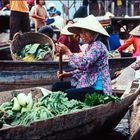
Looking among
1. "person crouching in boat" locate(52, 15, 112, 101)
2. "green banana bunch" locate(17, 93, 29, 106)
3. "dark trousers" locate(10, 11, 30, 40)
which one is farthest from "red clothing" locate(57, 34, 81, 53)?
"green banana bunch" locate(17, 93, 29, 106)

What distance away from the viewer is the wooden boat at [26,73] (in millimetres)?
7582

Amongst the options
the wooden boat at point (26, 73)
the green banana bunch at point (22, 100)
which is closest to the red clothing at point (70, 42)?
the wooden boat at point (26, 73)

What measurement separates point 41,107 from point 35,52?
11.2ft

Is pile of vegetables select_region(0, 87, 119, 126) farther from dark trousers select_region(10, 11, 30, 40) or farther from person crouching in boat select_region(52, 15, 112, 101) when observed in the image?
dark trousers select_region(10, 11, 30, 40)

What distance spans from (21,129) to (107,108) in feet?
3.73

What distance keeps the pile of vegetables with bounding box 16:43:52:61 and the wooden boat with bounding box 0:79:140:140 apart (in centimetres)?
255

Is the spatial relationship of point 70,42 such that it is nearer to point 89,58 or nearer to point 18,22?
point 18,22

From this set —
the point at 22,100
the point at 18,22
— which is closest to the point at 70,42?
the point at 18,22

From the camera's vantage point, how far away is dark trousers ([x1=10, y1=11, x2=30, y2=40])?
9.62m

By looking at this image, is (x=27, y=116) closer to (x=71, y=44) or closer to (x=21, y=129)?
(x=21, y=129)

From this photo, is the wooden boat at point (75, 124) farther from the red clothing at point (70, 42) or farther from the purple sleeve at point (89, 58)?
the red clothing at point (70, 42)

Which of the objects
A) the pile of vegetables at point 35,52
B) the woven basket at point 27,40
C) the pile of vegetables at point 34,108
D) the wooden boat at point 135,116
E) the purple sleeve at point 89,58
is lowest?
the wooden boat at point 135,116

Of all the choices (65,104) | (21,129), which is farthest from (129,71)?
(21,129)

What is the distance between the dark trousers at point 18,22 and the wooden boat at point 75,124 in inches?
169
